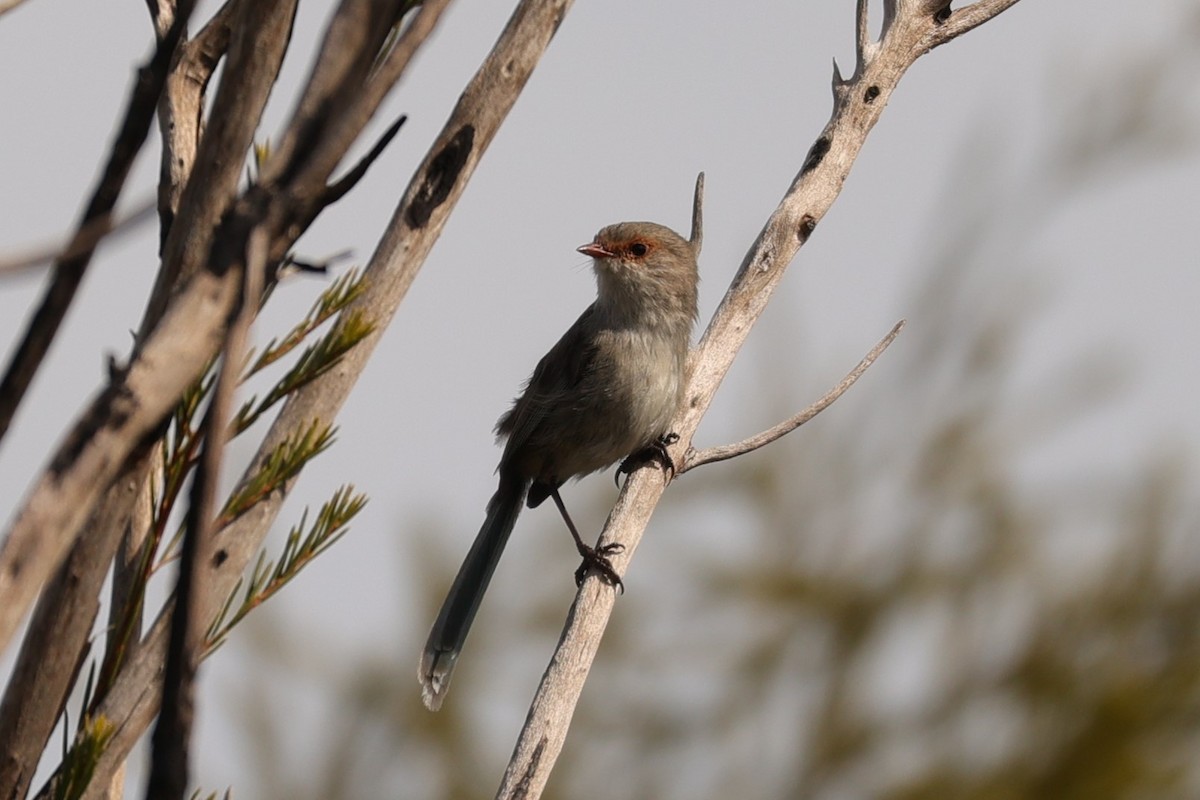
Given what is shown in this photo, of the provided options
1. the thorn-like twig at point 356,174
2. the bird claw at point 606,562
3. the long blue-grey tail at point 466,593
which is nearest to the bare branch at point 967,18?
the bird claw at point 606,562

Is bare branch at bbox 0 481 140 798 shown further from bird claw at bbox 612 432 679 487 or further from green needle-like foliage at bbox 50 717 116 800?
bird claw at bbox 612 432 679 487

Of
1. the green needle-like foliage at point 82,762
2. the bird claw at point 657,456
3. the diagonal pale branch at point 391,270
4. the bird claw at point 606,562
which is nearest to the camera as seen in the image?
the green needle-like foliage at point 82,762

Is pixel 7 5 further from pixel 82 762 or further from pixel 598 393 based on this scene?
pixel 598 393

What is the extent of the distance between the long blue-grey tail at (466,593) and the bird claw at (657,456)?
90 centimetres

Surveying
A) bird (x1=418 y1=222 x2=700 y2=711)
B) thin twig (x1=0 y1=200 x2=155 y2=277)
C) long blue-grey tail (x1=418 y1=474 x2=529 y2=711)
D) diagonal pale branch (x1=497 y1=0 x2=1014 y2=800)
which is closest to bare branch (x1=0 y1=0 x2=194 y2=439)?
thin twig (x1=0 y1=200 x2=155 y2=277)

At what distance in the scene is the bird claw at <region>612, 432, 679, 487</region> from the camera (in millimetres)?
5207

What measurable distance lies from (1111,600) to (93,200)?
7.89 metres

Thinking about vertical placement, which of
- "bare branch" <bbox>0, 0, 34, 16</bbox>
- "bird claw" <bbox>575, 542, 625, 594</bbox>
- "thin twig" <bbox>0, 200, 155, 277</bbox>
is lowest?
"thin twig" <bbox>0, 200, 155, 277</bbox>

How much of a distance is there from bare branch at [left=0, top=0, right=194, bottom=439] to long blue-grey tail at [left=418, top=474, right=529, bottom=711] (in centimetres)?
405

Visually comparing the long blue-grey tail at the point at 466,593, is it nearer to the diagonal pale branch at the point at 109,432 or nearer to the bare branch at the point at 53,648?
the bare branch at the point at 53,648

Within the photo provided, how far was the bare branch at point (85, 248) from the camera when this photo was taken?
1.50m

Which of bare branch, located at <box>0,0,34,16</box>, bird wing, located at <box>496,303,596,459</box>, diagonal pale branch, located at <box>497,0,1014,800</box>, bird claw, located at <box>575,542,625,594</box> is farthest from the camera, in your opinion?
bird wing, located at <box>496,303,596,459</box>

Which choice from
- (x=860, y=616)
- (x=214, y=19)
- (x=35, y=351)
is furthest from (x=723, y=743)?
(x=35, y=351)

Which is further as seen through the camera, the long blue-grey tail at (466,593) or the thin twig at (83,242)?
the long blue-grey tail at (466,593)
